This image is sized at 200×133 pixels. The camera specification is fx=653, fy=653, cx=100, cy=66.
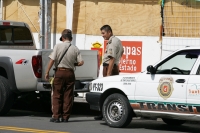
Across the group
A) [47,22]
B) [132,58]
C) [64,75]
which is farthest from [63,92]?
[47,22]

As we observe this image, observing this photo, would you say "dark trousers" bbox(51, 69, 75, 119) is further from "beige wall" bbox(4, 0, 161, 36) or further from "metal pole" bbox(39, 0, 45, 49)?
"metal pole" bbox(39, 0, 45, 49)

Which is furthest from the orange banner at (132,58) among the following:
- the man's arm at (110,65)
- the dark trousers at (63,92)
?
the dark trousers at (63,92)

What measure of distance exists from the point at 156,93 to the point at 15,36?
4956 millimetres

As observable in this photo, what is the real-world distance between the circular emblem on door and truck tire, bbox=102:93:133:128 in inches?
31.5

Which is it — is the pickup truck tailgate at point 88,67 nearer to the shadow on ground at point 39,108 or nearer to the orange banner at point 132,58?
the shadow on ground at point 39,108

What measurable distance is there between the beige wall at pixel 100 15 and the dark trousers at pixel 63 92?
17.1 feet

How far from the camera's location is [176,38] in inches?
695

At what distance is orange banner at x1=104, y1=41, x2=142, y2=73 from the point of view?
18.4m

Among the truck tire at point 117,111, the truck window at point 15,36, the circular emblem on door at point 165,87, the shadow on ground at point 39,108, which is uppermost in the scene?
the truck window at point 15,36

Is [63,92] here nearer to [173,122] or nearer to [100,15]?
[173,122]

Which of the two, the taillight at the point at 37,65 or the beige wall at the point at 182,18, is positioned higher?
the beige wall at the point at 182,18

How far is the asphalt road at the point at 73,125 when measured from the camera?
11992 millimetres

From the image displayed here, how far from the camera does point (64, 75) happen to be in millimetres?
13359

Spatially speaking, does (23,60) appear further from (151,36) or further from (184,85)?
(151,36)
